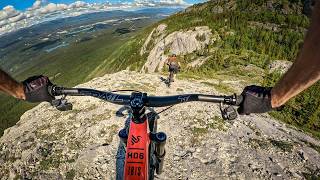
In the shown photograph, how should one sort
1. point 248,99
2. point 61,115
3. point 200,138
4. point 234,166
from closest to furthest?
1. point 248,99
2. point 234,166
3. point 200,138
4. point 61,115

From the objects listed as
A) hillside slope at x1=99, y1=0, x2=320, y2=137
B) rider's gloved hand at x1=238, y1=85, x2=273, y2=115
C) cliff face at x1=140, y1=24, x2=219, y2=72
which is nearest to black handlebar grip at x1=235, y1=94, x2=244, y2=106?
rider's gloved hand at x1=238, y1=85, x2=273, y2=115

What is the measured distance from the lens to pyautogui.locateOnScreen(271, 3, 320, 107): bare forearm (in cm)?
163

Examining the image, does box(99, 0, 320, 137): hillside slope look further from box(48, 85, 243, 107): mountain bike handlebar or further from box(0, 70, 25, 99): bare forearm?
box(0, 70, 25, 99): bare forearm

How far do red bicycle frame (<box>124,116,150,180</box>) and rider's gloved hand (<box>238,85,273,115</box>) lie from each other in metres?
2.19

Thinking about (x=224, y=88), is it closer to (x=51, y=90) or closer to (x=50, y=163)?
(x=50, y=163)

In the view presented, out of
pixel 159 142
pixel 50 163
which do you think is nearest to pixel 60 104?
pixel 159 142

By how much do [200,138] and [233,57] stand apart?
80.9ft

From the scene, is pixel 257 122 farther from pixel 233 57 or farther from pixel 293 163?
pixel 233 57

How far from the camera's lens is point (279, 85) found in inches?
109

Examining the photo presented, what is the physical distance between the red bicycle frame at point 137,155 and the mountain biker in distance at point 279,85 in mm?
1725

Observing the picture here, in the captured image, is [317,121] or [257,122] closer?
[257,122]

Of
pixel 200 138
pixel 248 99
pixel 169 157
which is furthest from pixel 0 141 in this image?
pixel 248 99

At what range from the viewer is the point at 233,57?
118 feet

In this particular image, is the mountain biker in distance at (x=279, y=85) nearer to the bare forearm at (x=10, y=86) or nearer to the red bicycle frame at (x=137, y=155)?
the bare forearm at (x=10, y=86)
